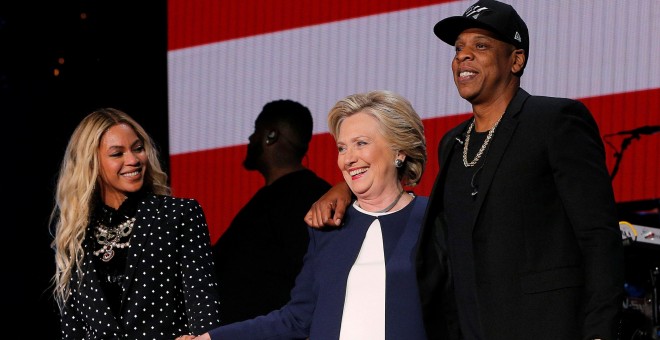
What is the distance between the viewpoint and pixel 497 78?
2.35 meters

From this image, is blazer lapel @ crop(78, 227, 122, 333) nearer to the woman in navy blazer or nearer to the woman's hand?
the woman in navy blazer

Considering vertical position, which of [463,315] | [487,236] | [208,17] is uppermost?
[208,17]

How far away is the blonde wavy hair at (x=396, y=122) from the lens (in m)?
2.61

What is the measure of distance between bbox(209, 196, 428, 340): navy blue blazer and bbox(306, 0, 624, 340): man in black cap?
0.24 feet

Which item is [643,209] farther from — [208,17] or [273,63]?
[208,17]

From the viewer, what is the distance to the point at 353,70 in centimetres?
434

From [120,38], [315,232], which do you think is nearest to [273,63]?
[120,38]

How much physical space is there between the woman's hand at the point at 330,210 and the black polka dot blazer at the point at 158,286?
405 mm

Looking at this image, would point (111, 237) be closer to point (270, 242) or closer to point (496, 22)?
point (270, 242)

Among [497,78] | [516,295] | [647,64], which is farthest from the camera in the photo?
[647,64]

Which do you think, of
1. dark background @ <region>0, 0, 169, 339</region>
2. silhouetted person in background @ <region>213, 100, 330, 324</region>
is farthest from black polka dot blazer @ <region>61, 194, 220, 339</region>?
dark background @ <region>0, 0, 169, 339</region>

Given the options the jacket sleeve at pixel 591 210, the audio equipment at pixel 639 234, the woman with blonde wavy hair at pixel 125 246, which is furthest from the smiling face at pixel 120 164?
the audio equipment at pixel 639 234

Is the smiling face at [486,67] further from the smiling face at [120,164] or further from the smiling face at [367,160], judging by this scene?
the smiling face at [120,164]

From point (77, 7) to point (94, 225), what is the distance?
2039mm
